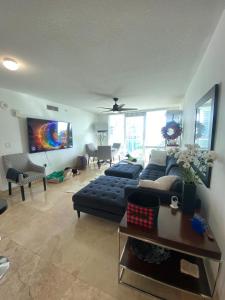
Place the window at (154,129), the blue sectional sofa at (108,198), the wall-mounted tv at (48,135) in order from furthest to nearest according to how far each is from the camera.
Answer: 1. the window at (154,129)
2. the wall-mounted tv at (48,135)
3. the blue sectional sofa at (108,198)

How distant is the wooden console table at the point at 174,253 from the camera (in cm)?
100

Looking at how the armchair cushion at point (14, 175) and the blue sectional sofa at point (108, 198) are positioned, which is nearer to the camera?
the blue sectional sofa at point (108, 198)

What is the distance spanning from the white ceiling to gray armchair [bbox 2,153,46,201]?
1655mm

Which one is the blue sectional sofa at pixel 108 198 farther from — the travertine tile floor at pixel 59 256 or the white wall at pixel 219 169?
the white wall at pixel 219 169

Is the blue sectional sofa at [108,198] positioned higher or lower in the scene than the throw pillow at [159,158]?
lower

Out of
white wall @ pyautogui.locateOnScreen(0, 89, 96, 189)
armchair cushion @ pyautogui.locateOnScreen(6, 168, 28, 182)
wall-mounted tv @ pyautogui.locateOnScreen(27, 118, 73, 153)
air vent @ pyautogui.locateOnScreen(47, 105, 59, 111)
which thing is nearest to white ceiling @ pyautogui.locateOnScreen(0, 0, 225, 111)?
white wall @ pyautogui.locateOnScreen(0, 89, 96, 189)

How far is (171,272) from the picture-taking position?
1.20 m

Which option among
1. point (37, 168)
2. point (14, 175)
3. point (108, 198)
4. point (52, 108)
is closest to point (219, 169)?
point (108, 198)

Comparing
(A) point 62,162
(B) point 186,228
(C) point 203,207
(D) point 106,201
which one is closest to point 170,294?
(B) point 186,228

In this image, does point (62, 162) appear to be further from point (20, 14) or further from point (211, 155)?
point (211, 155)

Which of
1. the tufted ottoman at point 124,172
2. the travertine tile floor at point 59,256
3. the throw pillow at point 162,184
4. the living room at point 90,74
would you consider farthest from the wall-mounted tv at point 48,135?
the throw pillow at point 162,184

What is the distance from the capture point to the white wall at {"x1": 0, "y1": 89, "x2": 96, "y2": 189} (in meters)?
3.23

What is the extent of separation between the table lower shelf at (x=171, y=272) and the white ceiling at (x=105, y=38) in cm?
216

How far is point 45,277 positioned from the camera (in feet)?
4.51
